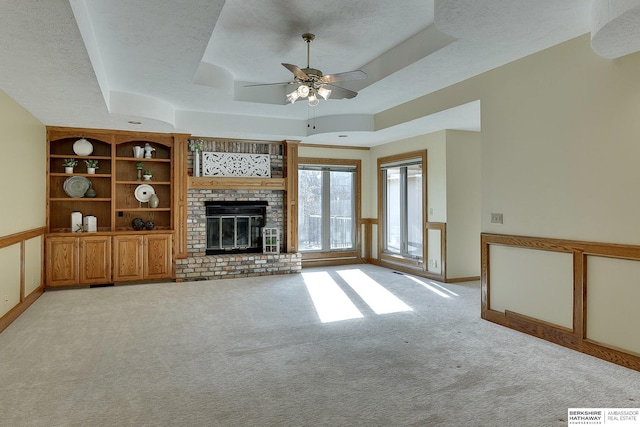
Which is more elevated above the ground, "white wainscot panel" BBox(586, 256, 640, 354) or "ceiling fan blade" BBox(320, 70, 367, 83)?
"ceiling fan blade" BBox(320, 70, 367, 83)

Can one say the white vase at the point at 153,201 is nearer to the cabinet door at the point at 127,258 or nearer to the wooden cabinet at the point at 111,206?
the wooden cabinet at the point at 111,206

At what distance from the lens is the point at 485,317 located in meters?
4.39

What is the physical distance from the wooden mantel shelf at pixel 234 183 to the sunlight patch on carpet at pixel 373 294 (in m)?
2.12

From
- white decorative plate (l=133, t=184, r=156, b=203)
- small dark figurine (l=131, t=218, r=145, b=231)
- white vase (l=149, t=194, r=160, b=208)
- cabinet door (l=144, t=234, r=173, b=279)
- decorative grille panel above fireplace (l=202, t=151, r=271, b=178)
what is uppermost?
decorative grille panel above fireplace (l=202, t=151, r=271, b=178)

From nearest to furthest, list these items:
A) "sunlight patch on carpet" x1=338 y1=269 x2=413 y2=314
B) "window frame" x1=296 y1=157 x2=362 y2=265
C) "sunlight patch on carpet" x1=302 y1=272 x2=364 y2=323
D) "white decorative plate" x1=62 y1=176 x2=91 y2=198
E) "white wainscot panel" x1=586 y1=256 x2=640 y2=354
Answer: "white wainscot panel" x1=586 y1=256 x2=640 y2=354 → "sunlight patch on carpet" x1=302 y1=272 x2=364 y2=323 → "sunlight patch on carpet" x1=338 y1=269 x2=413 y2=314 → "white decorative plate" x1=62 y1=176 x2=91 y2=198 → "window frame" x1=296 y1=157 x2=362 y2=265

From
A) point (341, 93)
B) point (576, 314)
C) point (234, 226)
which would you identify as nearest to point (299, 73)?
point (341, 93)

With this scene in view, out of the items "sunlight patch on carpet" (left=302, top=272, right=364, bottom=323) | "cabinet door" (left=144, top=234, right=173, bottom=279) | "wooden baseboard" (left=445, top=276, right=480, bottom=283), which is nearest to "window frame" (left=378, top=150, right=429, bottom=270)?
"wooden baseboard" (left=445, top=276, right=480, bottom=283)

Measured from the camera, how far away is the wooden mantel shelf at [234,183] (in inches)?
277

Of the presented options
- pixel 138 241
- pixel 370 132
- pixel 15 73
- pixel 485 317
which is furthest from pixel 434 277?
pixel 15 73

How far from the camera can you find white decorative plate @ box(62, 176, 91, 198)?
640 cm

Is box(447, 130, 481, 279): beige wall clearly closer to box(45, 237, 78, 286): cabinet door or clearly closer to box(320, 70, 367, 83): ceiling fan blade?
box(320, 70, 367, 83): ceiling fan blade

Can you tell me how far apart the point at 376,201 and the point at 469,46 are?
4946 mm

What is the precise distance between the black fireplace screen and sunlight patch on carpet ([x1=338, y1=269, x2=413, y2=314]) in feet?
6.04

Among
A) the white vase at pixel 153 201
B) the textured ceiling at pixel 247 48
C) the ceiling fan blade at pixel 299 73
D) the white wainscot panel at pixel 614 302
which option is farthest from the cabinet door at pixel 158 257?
the white wainscot panel at pixel 614 302
